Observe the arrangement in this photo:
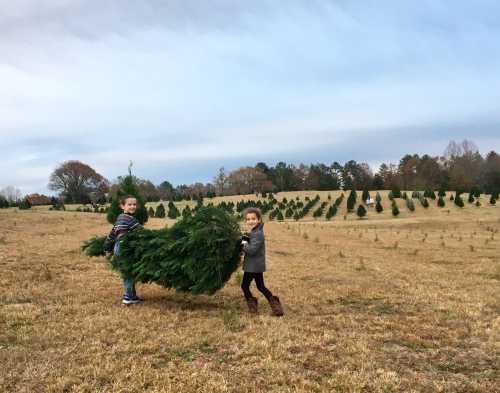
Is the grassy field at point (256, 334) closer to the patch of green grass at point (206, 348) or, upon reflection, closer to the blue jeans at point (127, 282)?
the patch of green grass at point (206, 348)

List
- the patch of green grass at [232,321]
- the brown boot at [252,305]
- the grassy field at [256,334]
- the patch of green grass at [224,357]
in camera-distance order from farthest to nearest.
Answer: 1. the brown boot at [252,305]
2. the patch of green grass at [232,321]
3. the patch of green grass at [224,357]
4. the grassy field at [256,334]

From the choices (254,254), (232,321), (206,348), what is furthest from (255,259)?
(206,348)

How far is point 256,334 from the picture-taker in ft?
17.4

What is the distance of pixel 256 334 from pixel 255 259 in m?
1.38

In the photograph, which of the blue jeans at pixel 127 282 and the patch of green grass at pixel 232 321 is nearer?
the patch of green grass at pixel 232 321

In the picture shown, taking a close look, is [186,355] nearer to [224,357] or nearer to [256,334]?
[224,357]

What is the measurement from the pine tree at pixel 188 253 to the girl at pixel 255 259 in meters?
0.25

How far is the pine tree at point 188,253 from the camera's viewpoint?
626cm

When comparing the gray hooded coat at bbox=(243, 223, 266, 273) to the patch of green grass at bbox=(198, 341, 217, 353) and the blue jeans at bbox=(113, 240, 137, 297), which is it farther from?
the blue jeans at bbox=(113, 240, 137, 297)

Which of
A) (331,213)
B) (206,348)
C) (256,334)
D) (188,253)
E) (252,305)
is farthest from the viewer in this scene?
(331,213)

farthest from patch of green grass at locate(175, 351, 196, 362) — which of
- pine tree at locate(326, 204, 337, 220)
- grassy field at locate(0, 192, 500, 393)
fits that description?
pine tree at locate(326, 204, 337, 220)

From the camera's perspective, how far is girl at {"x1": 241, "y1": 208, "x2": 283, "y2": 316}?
21.0 feet

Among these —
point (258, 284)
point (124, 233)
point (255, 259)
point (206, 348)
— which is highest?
point (124, 233)

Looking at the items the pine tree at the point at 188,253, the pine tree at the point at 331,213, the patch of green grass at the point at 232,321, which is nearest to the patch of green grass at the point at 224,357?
the patch of green grass at the point at 232,321
